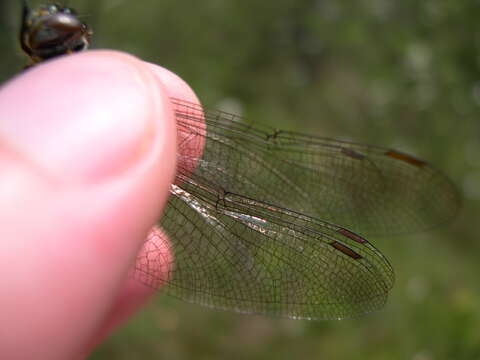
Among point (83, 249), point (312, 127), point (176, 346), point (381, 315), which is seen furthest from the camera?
point (312, 127)

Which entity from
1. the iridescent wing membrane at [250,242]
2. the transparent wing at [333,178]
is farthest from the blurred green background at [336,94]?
the iridescent wing membrane at [250,242]

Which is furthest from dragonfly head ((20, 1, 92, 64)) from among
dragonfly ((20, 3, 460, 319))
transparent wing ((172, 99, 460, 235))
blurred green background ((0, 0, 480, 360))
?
blurred green background ((0, 0, 480, 360))

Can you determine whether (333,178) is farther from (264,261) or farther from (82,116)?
(82,116)

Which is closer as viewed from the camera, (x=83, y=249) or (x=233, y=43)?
(x=83, y=249)

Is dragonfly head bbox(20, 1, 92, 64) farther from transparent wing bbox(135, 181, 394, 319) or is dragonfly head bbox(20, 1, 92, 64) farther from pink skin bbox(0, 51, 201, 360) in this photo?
transparent wing bbox(135, 181, 394, 319)

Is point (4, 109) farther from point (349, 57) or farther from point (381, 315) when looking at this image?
point (349, 57)

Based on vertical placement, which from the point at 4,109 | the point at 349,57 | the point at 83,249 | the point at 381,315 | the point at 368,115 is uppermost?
the point at 349,57

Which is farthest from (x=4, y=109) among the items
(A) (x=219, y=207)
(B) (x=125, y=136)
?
(A) (x=219, y=207)
